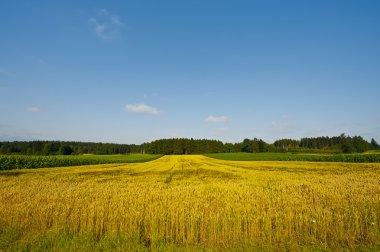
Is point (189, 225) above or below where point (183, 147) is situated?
below

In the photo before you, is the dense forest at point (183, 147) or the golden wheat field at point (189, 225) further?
the dense forest at point (183, 147)

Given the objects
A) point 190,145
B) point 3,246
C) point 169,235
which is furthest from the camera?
point 190,145

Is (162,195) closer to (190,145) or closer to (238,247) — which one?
(238,247)

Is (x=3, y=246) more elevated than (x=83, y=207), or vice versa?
(x=83, y=207)

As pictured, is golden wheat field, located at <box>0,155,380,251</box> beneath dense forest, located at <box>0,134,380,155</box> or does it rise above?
beneath

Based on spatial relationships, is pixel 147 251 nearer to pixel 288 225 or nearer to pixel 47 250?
pixel 47 250

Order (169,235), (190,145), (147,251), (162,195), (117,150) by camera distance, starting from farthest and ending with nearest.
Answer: (117,150), (190,145), (162,195), (169,235), (147,251)

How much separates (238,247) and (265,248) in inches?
28.0

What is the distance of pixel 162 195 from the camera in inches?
470

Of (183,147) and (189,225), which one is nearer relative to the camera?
(189,225)

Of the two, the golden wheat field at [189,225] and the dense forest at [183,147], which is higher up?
the dense forest at [183,147]

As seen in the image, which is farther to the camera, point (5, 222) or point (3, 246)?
point (5, 222)

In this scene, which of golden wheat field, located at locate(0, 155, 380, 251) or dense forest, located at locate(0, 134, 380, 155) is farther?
dense forest, located at locate(0, 134, 380, 155)

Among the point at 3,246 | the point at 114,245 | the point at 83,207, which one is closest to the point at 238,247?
the point at 114,245
